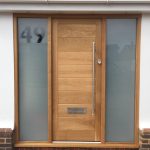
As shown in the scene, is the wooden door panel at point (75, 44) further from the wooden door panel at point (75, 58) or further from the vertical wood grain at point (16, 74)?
the vertical wood grain at point (16, 74)

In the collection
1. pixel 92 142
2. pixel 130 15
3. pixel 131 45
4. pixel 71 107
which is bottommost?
pixel 92 142

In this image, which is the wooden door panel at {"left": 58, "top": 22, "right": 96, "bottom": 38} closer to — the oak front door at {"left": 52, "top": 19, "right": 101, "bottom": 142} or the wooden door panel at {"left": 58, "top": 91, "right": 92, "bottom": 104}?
the oak front door at {"left": 52, "top": 19, "right": 101, "bottom": 142}

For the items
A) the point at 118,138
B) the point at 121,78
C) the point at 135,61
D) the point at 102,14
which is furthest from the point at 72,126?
the point at 102,14

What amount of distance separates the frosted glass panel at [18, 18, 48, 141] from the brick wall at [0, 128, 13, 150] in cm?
28

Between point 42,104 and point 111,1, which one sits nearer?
point 111,1

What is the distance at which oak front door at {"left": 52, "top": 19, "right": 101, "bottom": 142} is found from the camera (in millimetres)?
5359

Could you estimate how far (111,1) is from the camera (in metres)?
4.99

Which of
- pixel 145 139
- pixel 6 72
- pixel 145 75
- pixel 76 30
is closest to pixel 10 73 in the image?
pixel 6 72

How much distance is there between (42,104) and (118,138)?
1.39 metres

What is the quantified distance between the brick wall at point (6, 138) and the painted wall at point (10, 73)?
0.49ft

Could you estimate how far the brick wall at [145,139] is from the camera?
522cm

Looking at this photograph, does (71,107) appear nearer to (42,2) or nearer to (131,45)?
(131,45)

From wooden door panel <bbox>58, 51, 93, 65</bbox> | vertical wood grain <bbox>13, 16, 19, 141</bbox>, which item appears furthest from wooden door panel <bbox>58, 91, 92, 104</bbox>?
vertical wood grain <bbox>13, 16, 19, 141</bbox>

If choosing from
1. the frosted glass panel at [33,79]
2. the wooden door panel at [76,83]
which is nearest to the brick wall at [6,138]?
the frosted glass panel at [33,79]
